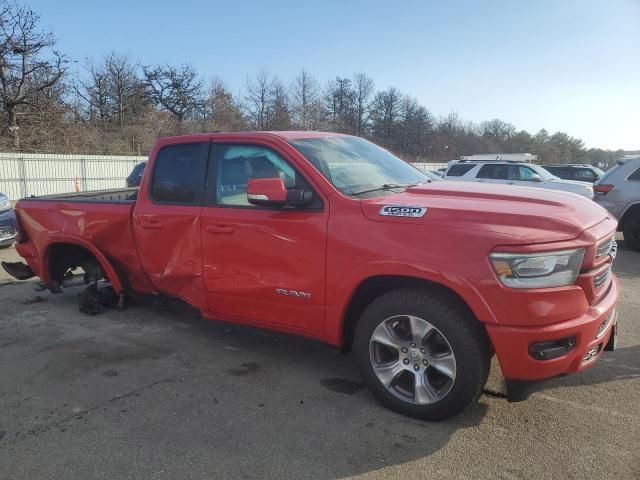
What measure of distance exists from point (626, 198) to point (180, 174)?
9023mm

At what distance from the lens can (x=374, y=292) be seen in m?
3.61

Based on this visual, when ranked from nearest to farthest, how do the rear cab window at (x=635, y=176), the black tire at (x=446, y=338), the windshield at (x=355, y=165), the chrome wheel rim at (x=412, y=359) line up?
the black tire at (x=446, y=338), the chrome wheel rim at (x=412, y=359), the windshield at (x=355, y=165), the rear cab window at (x=635, y=176)

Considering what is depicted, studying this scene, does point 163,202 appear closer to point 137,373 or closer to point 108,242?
point 108,242

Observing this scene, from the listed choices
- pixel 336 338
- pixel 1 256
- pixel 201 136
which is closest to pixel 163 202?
pixel 201 136

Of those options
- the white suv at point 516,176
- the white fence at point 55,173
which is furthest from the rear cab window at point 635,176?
the white fence at point 55,173

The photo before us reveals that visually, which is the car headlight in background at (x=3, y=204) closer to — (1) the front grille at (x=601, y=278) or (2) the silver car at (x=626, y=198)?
(1) the front grille at (x=601, y=278)

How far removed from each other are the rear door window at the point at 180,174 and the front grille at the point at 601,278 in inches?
119

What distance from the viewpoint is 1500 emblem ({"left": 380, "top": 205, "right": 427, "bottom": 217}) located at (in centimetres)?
326

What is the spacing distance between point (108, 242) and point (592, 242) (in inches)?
171

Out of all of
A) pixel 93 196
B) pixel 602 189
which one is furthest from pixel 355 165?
pixel 602 189

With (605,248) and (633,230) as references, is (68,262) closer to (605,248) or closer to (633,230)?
(605,248)

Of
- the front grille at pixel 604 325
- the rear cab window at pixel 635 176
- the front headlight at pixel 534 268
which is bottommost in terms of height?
the front grille at pixel 604 325

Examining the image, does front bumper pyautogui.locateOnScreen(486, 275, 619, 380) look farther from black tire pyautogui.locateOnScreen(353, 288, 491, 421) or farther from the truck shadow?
the truck shadow

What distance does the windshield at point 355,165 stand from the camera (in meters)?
3.84
